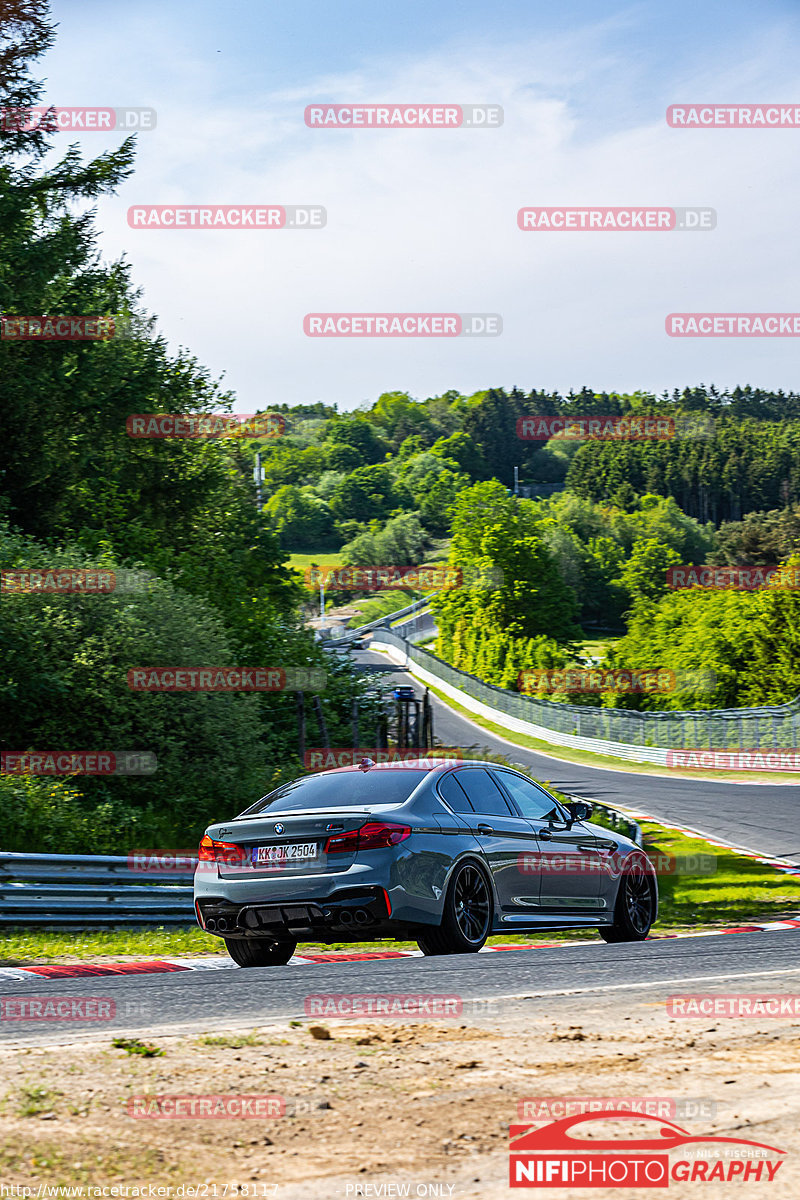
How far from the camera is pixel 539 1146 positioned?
4.19 metres

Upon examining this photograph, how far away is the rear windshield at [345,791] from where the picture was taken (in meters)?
9.08

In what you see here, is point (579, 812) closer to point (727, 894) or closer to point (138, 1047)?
point (138, 1047)

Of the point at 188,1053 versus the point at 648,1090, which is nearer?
the point at 648,1090

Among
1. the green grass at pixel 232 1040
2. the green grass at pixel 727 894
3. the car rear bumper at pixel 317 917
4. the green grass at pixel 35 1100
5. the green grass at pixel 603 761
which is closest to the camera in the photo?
the green grass at pixel 35 1100

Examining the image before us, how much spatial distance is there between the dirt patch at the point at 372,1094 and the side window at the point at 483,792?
3068 millimetres

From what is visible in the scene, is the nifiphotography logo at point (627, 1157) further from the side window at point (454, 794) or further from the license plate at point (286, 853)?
the side window at point (454, 794)

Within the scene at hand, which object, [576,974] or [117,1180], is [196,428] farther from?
[117,1180]

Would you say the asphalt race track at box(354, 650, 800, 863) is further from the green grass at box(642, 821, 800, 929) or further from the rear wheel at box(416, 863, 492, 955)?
the rear wheel at box(416, 863, 492, 955)

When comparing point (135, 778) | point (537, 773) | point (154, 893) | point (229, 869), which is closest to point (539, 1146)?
point (229, 869)

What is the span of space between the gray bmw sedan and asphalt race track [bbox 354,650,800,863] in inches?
408

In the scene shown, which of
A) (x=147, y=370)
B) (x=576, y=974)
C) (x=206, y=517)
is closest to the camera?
(x=576, y=974)

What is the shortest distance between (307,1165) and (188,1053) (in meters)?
1.71

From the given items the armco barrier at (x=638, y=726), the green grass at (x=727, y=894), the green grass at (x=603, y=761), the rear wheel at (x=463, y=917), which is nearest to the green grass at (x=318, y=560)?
the armco barrier at (x=638, y=726)

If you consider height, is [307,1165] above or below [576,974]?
above
